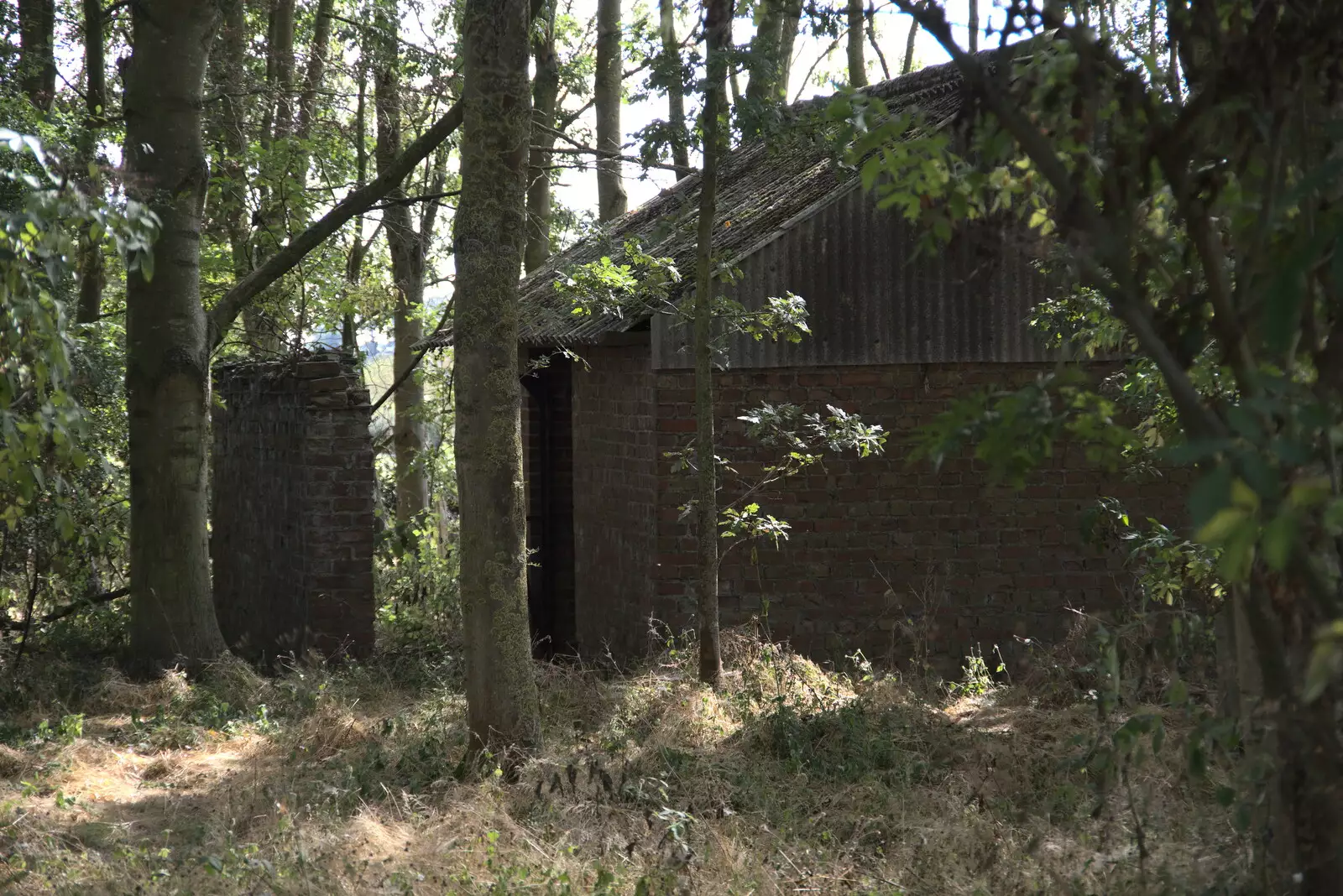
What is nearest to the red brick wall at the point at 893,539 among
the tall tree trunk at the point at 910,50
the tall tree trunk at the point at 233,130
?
the tall tree trunk at the point at 233,130

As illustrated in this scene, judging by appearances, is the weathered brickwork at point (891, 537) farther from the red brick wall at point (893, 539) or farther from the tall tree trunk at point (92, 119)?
the tall tree trunk at point (92, 119)

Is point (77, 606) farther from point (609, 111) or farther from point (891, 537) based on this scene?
point (609, 111)

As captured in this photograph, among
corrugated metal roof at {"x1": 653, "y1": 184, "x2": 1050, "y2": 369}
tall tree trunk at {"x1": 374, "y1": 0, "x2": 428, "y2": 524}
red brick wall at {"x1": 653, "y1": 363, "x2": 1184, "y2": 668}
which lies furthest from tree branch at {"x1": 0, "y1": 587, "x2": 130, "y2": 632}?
corrugated metal roof at {"x1": 653, "y1": 184, "x2": 1050, "y2": 369}

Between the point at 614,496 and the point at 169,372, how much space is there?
3345mm

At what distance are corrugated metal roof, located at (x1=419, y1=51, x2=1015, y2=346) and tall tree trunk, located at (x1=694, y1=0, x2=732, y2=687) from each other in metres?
0.27

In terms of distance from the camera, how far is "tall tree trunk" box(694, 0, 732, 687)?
694 cm

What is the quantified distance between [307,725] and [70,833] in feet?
5.82

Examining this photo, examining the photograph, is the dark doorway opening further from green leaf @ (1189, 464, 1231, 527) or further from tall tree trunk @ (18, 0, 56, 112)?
green leaf @ (1189, 464, 1231, 527)

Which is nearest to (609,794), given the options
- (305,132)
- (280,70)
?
(305,132)

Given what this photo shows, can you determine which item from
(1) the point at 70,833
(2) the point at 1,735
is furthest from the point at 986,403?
(2) the point at 1,735

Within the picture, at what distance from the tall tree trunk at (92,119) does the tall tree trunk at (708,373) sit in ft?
11.7

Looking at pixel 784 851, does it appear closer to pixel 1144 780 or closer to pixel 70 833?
pixel 1144 780

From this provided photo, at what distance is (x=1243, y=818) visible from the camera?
3018mm

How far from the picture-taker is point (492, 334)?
5.64 metres
